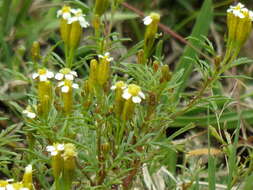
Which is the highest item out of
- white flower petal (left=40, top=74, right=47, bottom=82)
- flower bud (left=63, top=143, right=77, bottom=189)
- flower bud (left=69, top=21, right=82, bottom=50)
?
flower bud (left=69, top=21, right=82, bottom=50)

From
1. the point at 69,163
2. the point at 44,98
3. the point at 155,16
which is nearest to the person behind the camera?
the point at 69,163

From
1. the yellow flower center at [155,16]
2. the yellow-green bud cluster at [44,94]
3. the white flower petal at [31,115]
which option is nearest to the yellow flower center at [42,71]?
the yellow-green bud cluster at [44,94]

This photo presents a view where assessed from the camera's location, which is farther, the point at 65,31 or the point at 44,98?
the point at 65,31

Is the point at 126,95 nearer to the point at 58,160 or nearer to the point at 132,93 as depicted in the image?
the point at 132,93

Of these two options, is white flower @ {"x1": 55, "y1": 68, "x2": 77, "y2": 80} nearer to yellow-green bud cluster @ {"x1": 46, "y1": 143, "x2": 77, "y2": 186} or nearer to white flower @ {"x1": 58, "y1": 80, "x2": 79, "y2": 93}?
white flower @ {"x1": 58, "y1": 80, "x2": 79, "y2": 93}

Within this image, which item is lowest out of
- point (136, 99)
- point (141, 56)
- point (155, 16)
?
point (136, 99)

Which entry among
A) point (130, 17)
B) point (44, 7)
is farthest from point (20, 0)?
point (130, 17)

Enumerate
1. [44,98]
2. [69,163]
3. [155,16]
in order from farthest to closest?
[155,16]
[44,98]
[69,163]

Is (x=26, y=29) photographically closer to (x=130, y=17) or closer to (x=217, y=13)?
(x=130, y=17)

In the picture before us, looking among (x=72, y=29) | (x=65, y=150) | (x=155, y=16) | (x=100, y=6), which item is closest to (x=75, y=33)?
(x=72, y=29)

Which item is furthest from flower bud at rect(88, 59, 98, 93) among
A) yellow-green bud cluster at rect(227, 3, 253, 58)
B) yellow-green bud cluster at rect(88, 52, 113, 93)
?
yellow-green bud cluster at rect(227, 3, 253, 58)

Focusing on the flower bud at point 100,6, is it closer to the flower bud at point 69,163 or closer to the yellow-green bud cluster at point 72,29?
the yellow-green bud cluster at point 72,29
